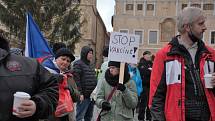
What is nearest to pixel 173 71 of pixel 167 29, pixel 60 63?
pixel 60 63

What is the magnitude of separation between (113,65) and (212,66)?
9.47 ft

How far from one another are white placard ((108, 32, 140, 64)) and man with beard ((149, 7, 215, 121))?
301 cm

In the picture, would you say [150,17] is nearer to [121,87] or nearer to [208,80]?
[121,87]

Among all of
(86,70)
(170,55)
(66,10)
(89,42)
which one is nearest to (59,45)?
(86,70)

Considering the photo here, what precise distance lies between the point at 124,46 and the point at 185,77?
11.2 ft

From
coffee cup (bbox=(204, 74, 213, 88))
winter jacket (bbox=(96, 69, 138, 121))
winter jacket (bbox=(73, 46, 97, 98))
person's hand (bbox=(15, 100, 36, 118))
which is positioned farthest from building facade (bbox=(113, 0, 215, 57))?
person's hand (bbox=(15, 100, 36, 118))

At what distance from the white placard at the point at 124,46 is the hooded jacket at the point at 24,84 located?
4264 mm

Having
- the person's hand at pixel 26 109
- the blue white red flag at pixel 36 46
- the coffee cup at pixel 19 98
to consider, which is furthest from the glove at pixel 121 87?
the coffee cup at pixel 19 98

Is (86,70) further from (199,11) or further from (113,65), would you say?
(199,11)

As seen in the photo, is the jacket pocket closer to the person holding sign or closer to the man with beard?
the man with beard

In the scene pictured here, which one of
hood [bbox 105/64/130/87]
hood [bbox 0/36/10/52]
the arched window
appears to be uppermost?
the arched window

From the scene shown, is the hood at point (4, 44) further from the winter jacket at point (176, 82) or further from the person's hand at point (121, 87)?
the person's hand at point (121, 87)

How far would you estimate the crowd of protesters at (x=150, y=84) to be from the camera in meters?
3.04

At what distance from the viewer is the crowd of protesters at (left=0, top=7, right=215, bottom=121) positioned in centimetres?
304
